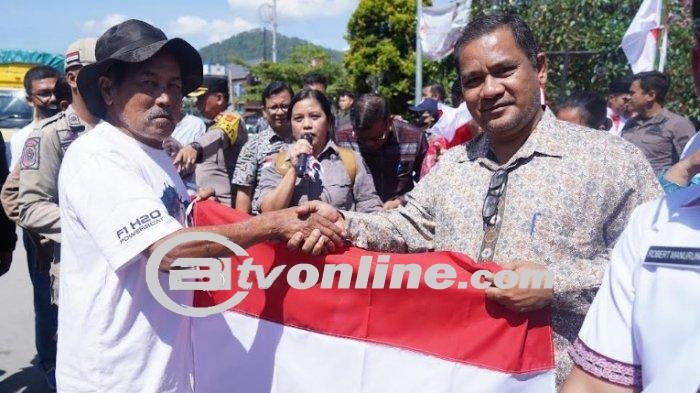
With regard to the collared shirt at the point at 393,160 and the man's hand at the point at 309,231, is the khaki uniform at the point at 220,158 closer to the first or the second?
the collared shirt at the point at 393,160

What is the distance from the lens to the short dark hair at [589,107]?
504 centimetres

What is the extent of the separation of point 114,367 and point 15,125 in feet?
49.3

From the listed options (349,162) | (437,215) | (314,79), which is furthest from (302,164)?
(314,79)

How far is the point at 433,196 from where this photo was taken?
102 inches

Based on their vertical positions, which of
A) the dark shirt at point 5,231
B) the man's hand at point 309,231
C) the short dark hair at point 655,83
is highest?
the man's hand at point 309,231

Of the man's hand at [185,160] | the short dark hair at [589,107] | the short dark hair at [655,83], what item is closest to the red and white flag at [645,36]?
the short dark hair at [655,83]

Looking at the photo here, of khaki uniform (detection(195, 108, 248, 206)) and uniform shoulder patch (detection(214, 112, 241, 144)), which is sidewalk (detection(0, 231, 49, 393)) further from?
uniform shoulder patch (detection(214, 112, 241, 144))

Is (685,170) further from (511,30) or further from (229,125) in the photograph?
(229,125)

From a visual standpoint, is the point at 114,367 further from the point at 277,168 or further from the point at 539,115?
the point at 277,168

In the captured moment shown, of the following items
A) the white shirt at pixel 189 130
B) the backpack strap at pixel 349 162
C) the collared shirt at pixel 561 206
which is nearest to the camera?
the collared shirt at pixel 561 206

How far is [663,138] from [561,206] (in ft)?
14.6

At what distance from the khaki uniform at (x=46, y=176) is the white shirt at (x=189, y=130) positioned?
2.21 meters

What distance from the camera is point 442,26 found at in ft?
39.0

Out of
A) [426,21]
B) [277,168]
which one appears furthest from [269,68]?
[277,168]
